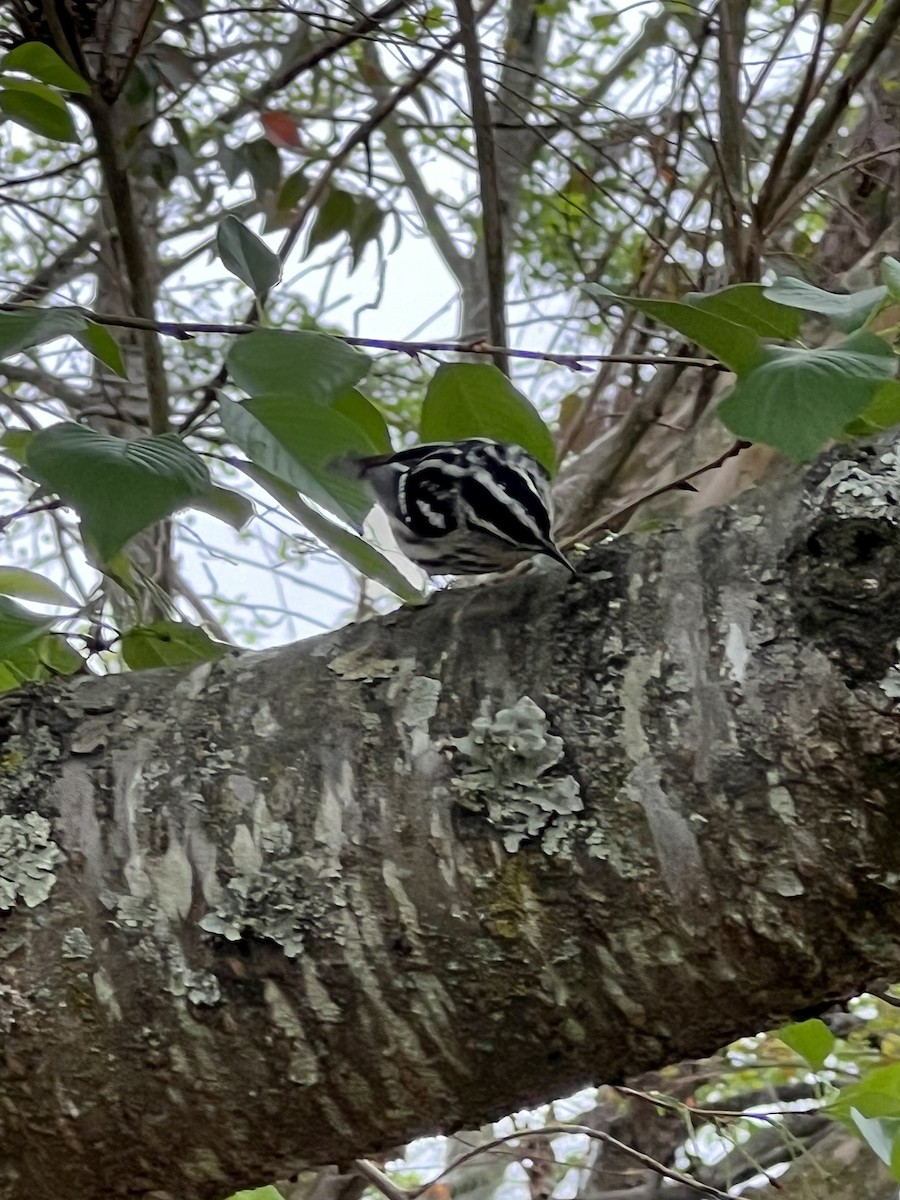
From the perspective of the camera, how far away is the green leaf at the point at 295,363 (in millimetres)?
542

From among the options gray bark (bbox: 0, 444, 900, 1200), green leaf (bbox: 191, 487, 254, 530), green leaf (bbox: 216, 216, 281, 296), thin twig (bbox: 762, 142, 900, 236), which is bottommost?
gray bark (bbox: 0, 444, 900, 1200)

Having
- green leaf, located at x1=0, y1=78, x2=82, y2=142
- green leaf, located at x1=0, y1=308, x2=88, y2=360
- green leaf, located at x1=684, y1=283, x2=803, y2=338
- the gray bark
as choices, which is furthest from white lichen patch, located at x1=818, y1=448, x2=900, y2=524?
green leaf, located at x1=0, y1=78, x2=82, y2=142

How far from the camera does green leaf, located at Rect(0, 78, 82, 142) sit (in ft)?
2.49

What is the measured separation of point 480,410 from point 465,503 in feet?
0.19

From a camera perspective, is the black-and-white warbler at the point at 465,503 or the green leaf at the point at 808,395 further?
the black-and-white warbler at the point at 465,503

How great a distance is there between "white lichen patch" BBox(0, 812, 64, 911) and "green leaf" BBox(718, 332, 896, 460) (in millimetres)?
363

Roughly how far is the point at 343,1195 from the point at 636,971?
34.1 inches

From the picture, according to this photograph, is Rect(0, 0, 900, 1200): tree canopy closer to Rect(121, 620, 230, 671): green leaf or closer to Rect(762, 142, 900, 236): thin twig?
Rect(121, 620, 230, 671): green leaf

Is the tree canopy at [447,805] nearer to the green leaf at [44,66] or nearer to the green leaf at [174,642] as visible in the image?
the green leaf at [174,642]

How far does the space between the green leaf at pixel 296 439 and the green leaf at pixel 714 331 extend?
0.51 ft

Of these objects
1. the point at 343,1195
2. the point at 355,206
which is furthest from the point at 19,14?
the point at 343,1195

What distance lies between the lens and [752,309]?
1.72 feet

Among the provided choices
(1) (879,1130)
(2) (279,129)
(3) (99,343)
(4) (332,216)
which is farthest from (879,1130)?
(2) (279,129)

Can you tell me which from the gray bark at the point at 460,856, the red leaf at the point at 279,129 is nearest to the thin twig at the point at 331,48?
the red leaf at the point at 279,129
